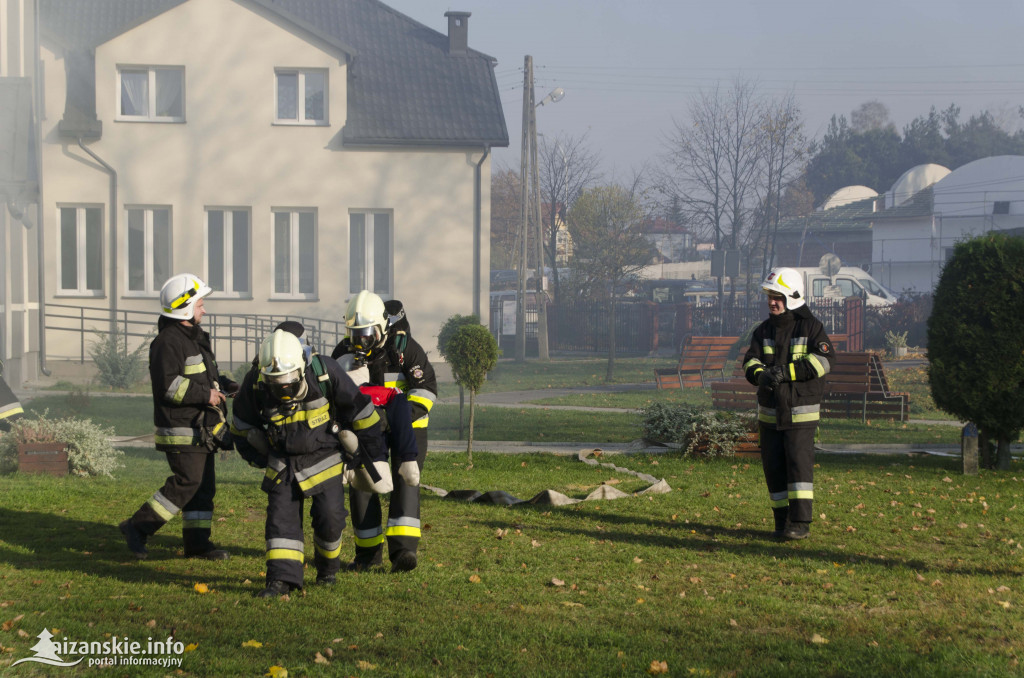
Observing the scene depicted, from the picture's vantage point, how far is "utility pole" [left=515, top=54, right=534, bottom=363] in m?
29.4

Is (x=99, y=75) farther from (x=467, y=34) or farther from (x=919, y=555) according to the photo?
(x=919, y=555)

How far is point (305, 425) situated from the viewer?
542 centimetres

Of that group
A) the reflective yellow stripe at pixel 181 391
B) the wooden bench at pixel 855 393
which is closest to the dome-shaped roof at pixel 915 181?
the wooden bench at pixel 855 393

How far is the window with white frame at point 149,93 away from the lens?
764 inches

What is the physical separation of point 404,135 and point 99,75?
6.07 meters

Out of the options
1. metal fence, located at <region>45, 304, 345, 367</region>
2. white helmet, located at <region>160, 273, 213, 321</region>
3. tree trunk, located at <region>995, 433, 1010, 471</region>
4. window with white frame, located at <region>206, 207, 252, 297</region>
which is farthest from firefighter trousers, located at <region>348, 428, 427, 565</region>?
window with white frame, located at <region>206, 207, 252, 297</region>

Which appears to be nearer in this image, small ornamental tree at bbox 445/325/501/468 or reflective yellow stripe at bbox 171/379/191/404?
reflective yellow stripe at bbox 171/379/191/404

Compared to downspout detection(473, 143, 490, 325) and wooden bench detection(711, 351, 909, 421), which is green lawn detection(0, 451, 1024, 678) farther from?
downspout detection(473, 143, 490, 325)

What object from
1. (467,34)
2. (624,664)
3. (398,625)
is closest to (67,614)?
(398,625)

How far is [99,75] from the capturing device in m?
Result: 19.2

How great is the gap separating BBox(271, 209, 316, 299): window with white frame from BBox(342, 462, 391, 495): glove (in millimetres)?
14655

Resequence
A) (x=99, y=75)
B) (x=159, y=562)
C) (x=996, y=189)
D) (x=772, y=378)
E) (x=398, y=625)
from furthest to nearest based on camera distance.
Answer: (x=996, y=189)
(x=99, y=75)
(x=772, y=378)
(x=159, y=562)
(x=398, y=625)

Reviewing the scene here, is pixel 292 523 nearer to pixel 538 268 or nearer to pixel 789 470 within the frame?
pixel 789 470

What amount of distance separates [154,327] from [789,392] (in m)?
15.3
